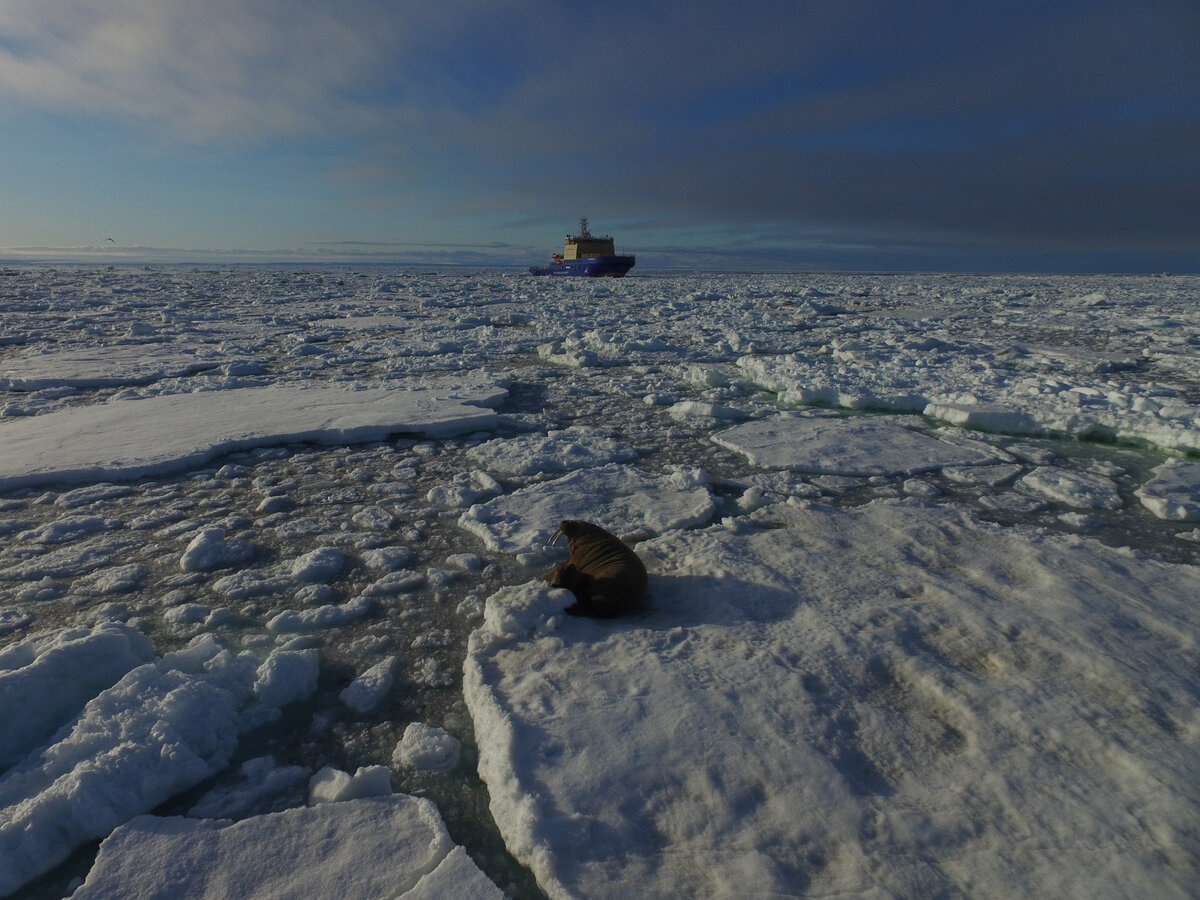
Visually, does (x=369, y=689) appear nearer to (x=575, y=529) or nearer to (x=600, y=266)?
(x=575, y=529)

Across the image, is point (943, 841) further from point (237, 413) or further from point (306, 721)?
point (237, 413)

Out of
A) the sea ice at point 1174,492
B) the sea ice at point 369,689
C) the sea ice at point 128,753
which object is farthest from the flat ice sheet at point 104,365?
the sea ice at point 1174,492

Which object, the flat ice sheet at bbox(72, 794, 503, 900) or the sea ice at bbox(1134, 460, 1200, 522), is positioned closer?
the flat ice sheet at bbox(72, 794, 503, 900)

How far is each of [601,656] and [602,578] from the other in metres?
0.36

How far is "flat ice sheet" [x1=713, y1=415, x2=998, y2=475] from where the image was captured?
409cm

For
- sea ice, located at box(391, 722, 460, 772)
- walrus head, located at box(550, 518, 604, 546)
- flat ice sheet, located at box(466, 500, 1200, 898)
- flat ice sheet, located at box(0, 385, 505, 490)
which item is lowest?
sea ice, located at box(391, 722, 460, 772)

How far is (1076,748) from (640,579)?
1.40 meters

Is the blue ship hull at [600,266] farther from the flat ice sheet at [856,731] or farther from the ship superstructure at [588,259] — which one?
the flat ice sheet at [856,731]

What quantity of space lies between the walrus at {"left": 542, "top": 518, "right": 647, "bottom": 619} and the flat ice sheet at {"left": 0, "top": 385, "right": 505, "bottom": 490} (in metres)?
2.59

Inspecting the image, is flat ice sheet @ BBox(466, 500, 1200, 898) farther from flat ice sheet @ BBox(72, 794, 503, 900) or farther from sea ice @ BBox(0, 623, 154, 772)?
sea ice @ BBox(0, 623, 154, 772)

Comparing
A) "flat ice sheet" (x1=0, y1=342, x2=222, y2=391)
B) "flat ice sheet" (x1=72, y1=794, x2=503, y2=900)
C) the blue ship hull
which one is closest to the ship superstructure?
the blue ship hull

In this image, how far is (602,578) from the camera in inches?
96.0

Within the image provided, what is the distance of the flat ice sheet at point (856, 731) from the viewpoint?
143 centimetres

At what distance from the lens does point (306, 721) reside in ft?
6.35
